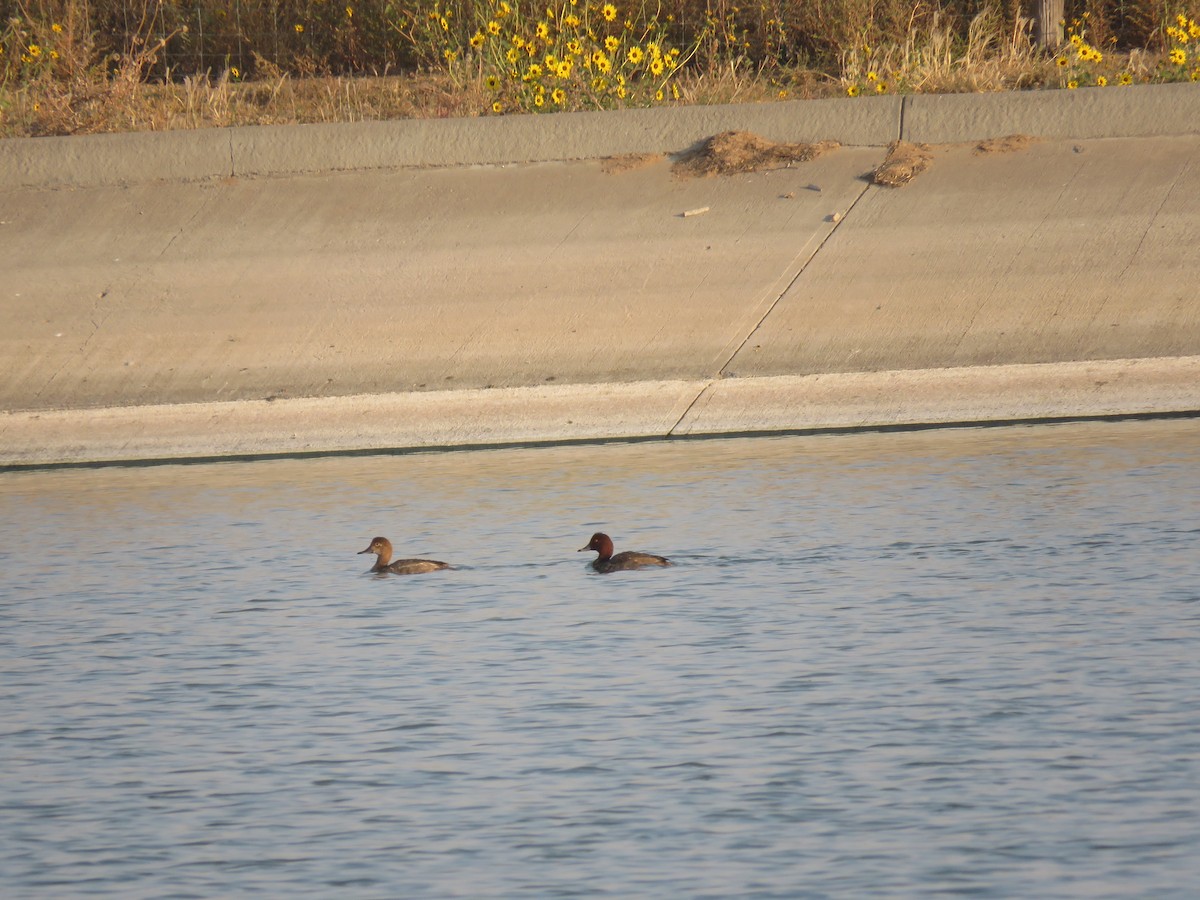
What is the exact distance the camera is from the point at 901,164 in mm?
15086

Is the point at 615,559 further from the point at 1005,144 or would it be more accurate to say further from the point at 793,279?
the point at 1005,144

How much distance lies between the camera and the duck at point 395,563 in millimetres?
10117

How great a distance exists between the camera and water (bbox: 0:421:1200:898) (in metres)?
6.27

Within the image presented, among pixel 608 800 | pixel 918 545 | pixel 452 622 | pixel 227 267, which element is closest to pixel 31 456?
pixel 227 267

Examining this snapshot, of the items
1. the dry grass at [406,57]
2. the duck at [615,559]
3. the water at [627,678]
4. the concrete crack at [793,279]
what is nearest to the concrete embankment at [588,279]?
the concrete crack at [793,279]

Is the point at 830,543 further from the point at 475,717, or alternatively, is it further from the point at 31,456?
the point at 31,456

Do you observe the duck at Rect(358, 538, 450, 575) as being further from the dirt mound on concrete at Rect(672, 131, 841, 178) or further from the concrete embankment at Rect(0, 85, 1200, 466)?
the dirt mound on concrete at Rect(672, 131, 841, 178)

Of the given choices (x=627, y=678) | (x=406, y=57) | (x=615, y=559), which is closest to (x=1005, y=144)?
(x=406, y=57)

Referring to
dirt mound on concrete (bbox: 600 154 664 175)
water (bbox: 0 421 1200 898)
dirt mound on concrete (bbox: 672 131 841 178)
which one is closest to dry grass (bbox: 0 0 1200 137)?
dirt mound on concrete (bbox: 600 154 664 175)

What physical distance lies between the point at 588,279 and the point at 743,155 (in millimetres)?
1717

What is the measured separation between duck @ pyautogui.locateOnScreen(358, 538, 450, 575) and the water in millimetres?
100

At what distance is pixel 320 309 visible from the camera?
47.9 feet

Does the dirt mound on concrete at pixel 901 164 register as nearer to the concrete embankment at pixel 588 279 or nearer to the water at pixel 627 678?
the concrete embankment at pixel 588 279

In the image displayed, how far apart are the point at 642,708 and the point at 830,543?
2.87 m
